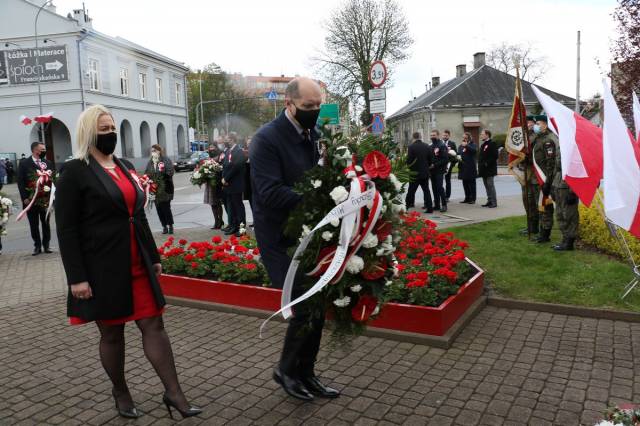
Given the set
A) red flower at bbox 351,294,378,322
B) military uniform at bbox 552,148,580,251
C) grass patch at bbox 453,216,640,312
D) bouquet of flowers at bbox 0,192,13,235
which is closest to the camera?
red flower at bbox 351,294,378,322

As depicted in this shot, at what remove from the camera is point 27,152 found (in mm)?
40125

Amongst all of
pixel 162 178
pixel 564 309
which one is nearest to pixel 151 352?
pixel 564 309

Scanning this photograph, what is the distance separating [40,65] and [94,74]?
3484 mm

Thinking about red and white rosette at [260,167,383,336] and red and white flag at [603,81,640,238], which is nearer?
red and white rosette at [260,167,383,336]

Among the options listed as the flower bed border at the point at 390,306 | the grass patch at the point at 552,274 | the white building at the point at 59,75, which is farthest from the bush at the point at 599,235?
the white building at the point at 59,75

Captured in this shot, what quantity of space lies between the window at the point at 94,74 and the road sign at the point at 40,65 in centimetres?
155

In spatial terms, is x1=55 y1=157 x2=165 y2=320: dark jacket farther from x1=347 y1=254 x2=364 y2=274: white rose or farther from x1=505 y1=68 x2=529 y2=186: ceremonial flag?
x1=505 y1=68 x2=529 y2=186: ceremonial flag

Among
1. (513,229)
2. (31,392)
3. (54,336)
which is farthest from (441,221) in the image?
(31,392)

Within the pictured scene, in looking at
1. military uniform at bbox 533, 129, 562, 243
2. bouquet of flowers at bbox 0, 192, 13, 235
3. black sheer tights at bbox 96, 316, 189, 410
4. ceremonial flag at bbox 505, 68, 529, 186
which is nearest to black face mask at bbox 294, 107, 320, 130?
black sheer tights at bbox 96, 316, 189, 410

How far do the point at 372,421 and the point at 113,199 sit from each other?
2242 millimetres

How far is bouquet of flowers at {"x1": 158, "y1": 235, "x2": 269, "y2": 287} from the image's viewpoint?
21.0ft

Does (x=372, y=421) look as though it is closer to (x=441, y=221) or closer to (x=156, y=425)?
(x=156, y=425)

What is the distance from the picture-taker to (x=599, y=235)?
8.29 metres

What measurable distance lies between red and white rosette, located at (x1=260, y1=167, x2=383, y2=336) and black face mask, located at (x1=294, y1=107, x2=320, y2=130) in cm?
51
